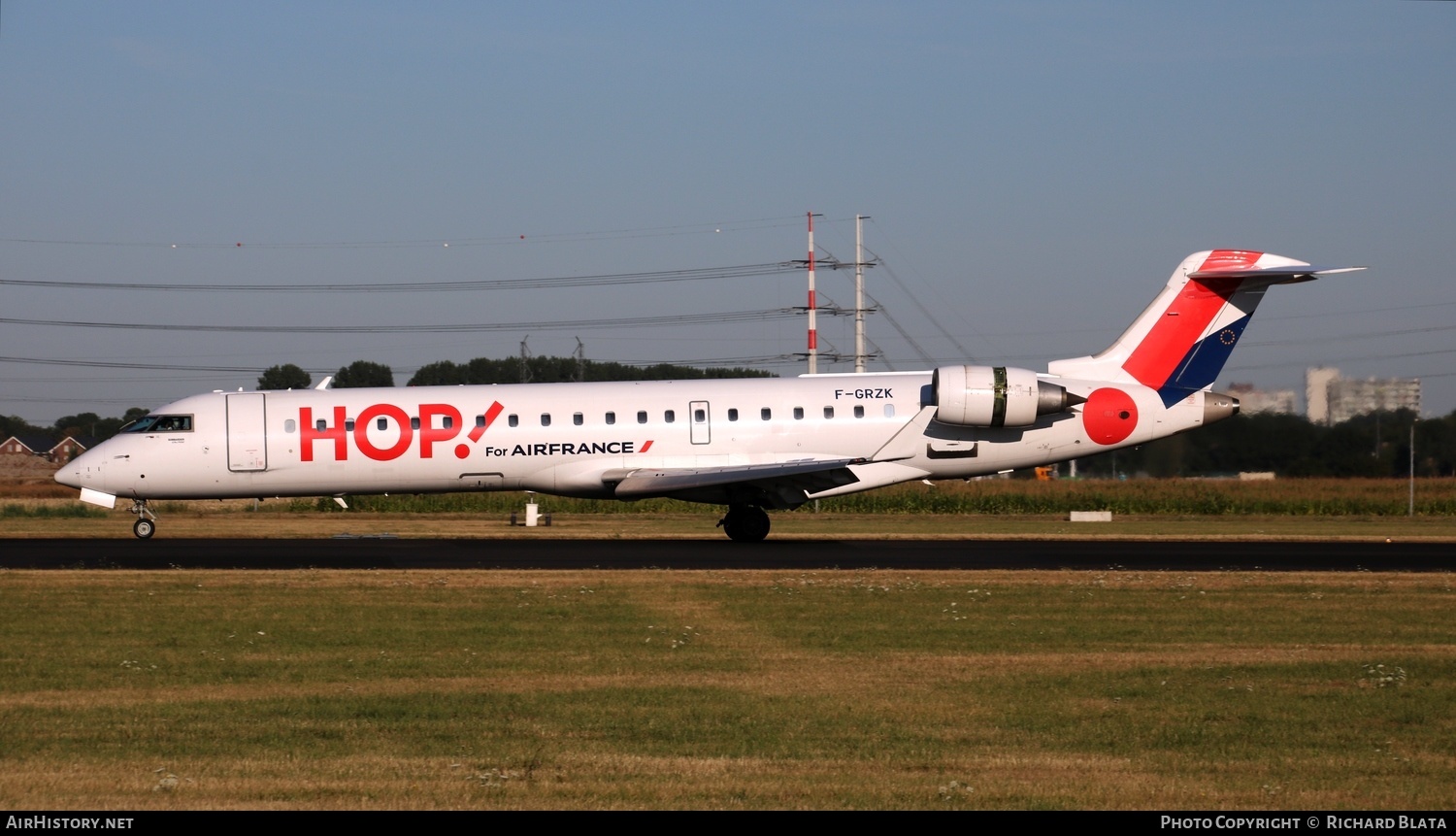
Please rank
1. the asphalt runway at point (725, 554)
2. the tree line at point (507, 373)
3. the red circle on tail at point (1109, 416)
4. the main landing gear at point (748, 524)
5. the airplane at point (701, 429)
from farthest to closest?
the tree line at point (507, 373), the red circle on tail at point (1109, 416), the main landing gear at point (748, 524), the airplane at point (701, 429), the asphalt runway at point (725, 554)

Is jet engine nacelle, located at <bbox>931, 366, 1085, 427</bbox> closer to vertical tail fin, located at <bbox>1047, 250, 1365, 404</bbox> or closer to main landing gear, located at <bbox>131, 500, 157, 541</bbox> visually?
vertical tail fin, located at <bbox>1047, 250, 1365, 404</bbox>

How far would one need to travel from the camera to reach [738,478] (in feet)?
84.8

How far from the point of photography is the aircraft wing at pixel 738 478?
25.8 m

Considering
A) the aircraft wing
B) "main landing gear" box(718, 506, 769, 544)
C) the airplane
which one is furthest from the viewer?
"main landing gear" box(718, 506, 769, 544)

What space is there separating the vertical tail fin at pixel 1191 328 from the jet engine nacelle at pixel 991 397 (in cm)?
182

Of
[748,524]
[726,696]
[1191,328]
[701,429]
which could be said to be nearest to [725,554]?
[748,524]

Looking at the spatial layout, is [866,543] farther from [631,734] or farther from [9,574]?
[631,734]

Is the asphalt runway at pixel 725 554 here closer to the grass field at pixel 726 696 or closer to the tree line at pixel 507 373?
the grass field at pixel 726 696

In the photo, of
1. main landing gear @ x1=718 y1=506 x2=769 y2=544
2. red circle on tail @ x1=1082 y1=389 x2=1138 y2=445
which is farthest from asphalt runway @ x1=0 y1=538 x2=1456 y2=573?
red circle on tail @ x1=1082 y1=389 x2=1138 y2=445

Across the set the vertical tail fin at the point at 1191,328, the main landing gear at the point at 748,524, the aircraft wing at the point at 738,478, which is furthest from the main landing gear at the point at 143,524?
the vertical tail fin at the point at 1191,328

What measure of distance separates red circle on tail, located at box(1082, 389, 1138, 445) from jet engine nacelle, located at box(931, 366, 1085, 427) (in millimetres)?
959

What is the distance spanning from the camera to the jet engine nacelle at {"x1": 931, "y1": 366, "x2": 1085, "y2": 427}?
26469 millimetres

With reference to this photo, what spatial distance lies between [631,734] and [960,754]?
221cm

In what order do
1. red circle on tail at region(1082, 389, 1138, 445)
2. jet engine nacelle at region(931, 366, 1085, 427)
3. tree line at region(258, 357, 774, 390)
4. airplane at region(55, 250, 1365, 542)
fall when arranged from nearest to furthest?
jet engine nacelle at region(931, 366, 1085, 427)
airplane at region(55, 250, 1365, 542)
red circle on tail at region(1082, 389, 1138, 445)
tree line at region(258, 357, 774, 390)
